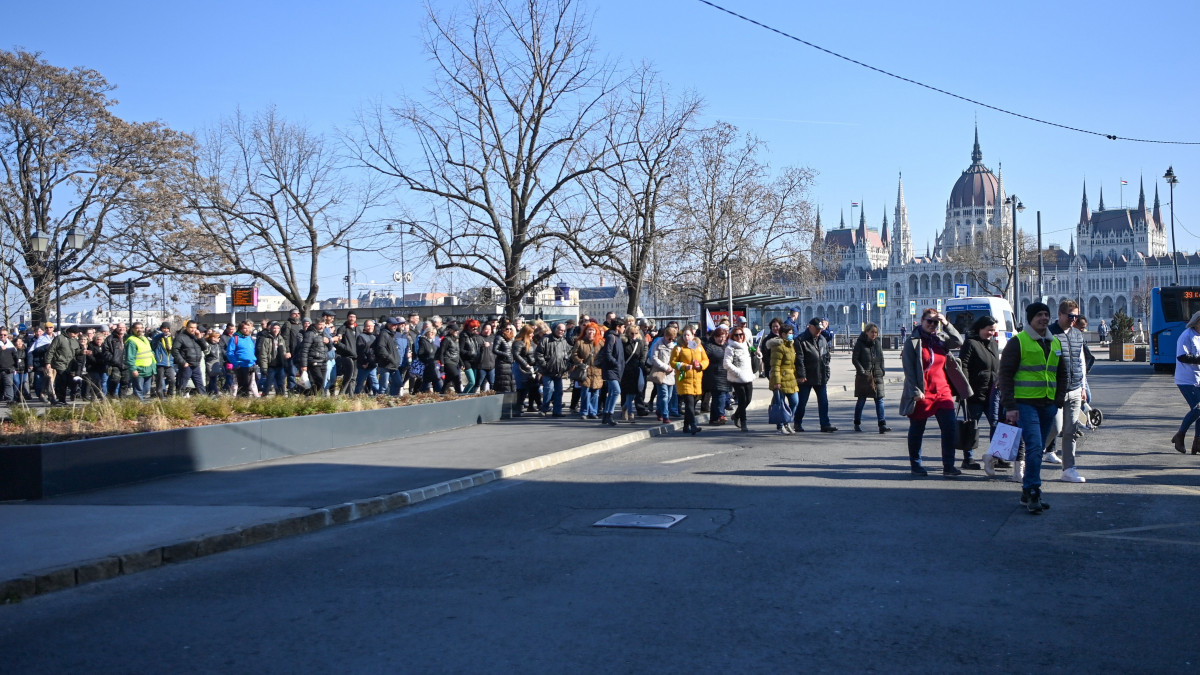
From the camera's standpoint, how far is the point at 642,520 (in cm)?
859

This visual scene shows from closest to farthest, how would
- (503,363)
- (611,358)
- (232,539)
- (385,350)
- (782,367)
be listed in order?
(232,539)
(782,367)
(611,358)
(503,363)
(385,350)

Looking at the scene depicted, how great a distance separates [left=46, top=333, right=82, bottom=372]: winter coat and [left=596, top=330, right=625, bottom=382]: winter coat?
1153 cm

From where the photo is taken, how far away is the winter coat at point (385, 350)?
1947 centimetres

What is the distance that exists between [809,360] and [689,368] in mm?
1839

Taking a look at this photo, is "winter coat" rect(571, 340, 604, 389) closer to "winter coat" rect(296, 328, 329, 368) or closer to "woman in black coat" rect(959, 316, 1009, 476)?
"winter coat" rect(296, 328, 329, 368)

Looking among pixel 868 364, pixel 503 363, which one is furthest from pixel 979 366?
pixel 503 363

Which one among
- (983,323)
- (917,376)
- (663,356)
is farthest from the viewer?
(663,356)

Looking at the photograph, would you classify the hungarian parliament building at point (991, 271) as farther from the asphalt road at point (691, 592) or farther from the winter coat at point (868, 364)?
the asphalt road at point (691, 592)

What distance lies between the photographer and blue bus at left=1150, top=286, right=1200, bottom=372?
3409cm

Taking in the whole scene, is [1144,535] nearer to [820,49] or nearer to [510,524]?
[510,524]

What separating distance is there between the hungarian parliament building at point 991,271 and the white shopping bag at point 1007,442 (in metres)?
149

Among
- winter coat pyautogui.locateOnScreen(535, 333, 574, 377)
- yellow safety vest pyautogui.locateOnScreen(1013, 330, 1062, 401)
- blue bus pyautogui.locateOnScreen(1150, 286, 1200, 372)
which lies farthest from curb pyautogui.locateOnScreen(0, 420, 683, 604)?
blue bus pyautogui.locateOnScreen(1150, 286, 1200, 372)

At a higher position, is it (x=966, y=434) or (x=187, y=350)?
(x=187, y=350)

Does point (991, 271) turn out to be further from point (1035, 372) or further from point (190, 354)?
point (1035, 372)
